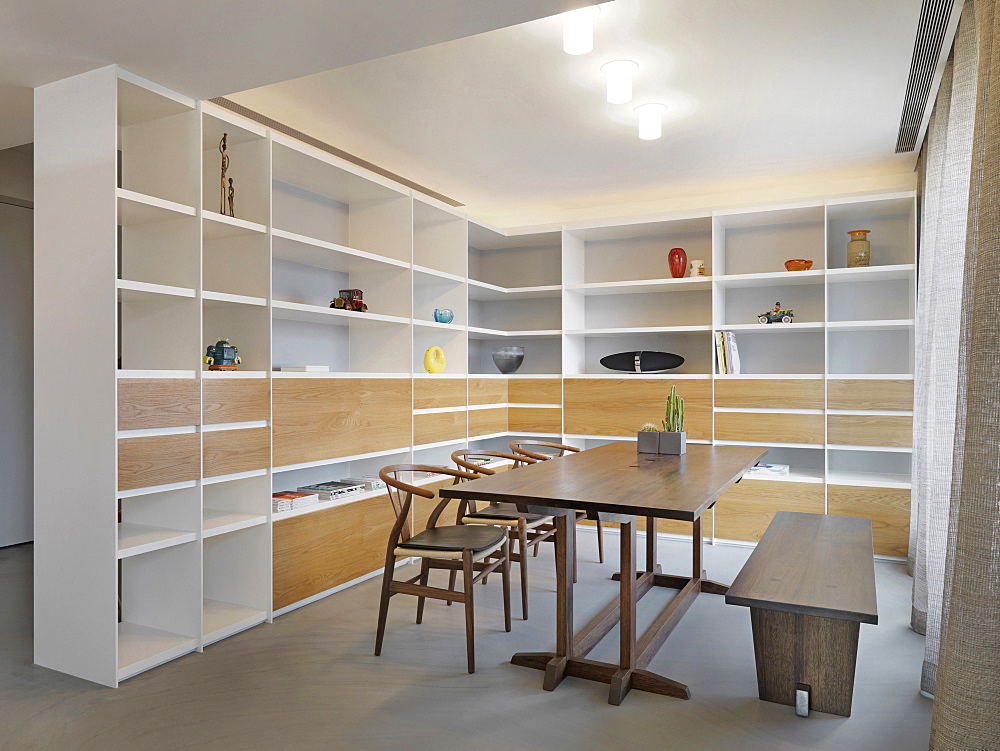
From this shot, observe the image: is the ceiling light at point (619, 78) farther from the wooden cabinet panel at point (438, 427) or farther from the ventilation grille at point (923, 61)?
the wooden cabinet panel at point (438, 427)

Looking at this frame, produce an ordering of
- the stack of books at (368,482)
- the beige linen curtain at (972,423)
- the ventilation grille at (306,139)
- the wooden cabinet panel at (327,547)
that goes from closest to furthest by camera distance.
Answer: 1. the beige linen curtain at (972,423)
2. the wooden cabinet panel at (327,547)
3. the ventilation grille at (306,139)
4. the stack of books at (368,482)

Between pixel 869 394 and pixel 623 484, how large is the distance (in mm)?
2885

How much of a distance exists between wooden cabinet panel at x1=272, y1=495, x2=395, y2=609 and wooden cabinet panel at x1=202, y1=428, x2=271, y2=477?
37 centimetres

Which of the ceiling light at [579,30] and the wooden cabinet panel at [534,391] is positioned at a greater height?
the ceiling light at [579,30]

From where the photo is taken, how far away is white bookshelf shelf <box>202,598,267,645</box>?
3291mm

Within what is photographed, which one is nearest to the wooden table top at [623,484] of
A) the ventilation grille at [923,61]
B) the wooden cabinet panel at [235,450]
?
the wooden cabinet panel at [235,450]

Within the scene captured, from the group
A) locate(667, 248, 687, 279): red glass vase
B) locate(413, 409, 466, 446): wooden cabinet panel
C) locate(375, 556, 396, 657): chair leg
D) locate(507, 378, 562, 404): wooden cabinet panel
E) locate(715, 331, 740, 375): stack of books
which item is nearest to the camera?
locate(375, 556, 396, 657): chair leg

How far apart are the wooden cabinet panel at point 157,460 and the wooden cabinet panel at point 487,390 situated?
259 cm

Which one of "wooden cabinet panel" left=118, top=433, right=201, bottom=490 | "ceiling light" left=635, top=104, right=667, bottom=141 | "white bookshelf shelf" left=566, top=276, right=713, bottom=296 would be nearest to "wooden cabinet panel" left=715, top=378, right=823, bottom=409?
"white bookshelf shelf" left=566, top=276, right=713, bottom=296

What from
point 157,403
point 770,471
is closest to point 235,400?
point 157,403

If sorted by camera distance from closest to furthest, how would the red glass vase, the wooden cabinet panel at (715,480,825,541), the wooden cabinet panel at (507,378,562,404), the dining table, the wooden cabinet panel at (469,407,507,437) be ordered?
the dining table
the wooden cabinet panel at (715,480,825,541)
the wooden cabinet panel at (469,407,507,437)
the red glass vase
the wooden cabinet panel at (507,378,562,404)

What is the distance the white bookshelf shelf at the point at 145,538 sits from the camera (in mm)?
2949

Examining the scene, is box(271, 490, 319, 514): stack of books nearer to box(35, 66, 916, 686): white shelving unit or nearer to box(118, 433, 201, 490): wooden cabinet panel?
box(35, 66, 916, 686): white shelving unit

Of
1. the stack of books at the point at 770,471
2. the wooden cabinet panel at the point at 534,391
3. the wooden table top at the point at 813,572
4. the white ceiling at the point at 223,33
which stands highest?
the white ceiling at the point at 223,33
